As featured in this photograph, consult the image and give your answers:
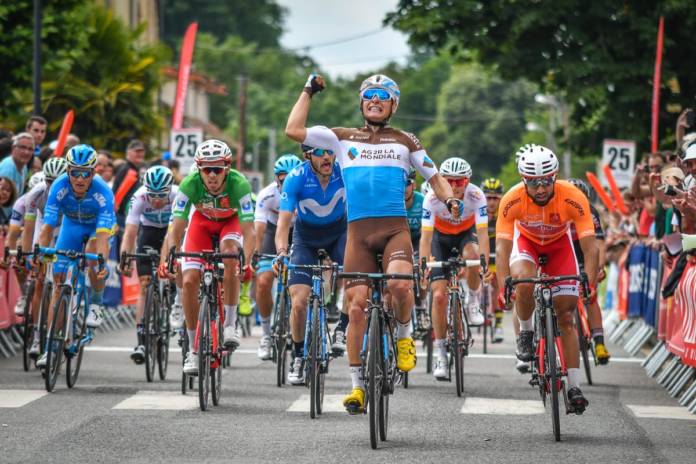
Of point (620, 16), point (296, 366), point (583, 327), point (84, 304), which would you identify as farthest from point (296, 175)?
point (620, 16)

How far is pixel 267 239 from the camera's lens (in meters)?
17.2

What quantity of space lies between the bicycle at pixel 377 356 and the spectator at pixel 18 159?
752cm

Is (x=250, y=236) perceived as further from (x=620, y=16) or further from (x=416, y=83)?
(x=416, y=83)

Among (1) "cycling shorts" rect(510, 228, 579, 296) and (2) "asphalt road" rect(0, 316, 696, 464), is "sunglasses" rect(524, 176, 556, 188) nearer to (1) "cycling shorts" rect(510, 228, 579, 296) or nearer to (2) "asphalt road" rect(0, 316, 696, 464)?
(1) "cycling shorts" rect(510, 228, 579, 296)

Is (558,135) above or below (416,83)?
below

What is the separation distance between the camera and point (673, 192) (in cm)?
1403

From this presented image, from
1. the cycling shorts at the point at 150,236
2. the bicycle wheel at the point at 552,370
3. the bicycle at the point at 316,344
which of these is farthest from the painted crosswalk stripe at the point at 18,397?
the bicycle wheel at the point at 552,370

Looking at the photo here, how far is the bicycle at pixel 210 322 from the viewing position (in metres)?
12.8

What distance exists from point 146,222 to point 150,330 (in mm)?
1531

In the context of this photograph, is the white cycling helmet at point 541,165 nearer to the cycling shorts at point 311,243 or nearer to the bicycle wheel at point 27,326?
the cycling shorts at point 311,243

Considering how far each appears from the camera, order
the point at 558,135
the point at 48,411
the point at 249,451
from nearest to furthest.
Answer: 1. the point at 249,451
2. the point at 48,411
3. the point at 558,135

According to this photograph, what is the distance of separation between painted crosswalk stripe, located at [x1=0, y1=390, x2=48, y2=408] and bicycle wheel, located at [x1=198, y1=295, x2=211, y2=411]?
56.9 inches

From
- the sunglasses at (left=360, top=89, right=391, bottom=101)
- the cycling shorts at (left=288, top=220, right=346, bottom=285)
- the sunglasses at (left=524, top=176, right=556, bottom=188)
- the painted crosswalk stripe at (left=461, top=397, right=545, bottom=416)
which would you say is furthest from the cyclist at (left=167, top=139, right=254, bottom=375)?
the sunglasses at (left=524, top=176, right=556, bottom=188)

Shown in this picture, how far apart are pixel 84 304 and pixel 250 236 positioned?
2.23 meters
